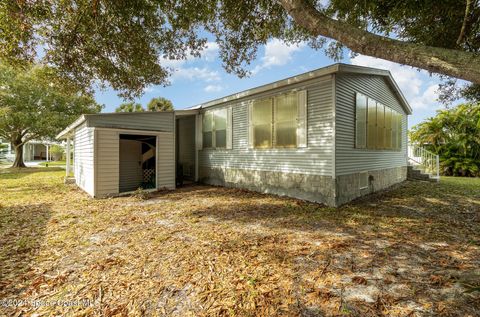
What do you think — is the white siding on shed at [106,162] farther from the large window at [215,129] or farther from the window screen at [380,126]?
the window screen at [380,126]

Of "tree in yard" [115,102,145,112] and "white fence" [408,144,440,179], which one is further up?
"tree in yard" [115,102,145,112]

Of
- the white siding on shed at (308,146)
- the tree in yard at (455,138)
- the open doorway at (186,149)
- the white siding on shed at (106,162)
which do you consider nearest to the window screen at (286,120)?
the white siding on shed at (308,146)

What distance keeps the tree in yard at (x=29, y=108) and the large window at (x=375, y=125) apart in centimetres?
1733

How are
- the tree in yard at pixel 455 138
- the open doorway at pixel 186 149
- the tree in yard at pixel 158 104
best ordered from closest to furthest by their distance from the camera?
1. the open doorway at pixel 186 149
2. the tree in yard at pixel 455 138
3. the tree in yard at pixel 158 104

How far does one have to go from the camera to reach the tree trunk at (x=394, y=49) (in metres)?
2.79

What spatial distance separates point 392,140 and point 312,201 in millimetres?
5567

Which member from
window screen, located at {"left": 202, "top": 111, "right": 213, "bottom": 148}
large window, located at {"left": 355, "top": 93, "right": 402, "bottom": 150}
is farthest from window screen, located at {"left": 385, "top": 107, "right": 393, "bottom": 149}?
window screen, located at {"left": 202, "top": 111, "right": 213, "bottom": 148}

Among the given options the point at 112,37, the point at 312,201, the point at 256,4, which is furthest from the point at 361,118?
the point at 112,37

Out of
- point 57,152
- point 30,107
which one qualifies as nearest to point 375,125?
point 30,107

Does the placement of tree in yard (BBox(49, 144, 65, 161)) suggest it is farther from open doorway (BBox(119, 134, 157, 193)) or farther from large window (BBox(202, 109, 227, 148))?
large window (BBox(202, 109, 227, 148))

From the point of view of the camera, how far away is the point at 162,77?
903 centimetres

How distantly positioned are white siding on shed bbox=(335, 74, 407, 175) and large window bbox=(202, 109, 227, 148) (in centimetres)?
460

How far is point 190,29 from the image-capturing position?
25.2ft

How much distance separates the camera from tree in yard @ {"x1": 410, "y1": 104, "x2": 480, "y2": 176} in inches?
539
